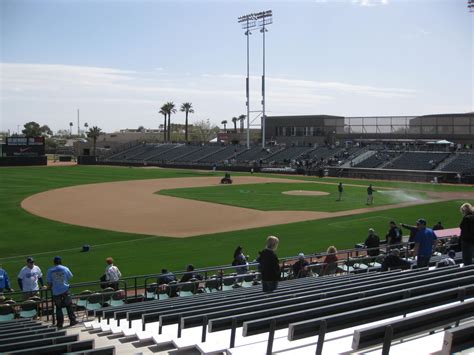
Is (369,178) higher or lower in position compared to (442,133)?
lower

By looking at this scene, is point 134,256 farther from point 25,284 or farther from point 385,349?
point 385,349

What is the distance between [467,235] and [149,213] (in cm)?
2713

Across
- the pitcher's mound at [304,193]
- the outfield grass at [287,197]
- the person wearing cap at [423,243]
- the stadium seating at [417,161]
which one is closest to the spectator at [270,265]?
the person wearing cap at [423,243]

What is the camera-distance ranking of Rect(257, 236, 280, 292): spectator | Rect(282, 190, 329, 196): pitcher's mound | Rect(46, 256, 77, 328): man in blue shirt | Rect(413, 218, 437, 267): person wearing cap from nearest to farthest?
Rect(257, 236, 280, 292): spectator
Rect(46, 256, 77, 328): man in blue shirt
Rect(413, 218, 437, 267): person wearing cap
Rect(282, 190, 329, 196): pitcher's mound

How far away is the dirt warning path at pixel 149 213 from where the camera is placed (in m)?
30.4

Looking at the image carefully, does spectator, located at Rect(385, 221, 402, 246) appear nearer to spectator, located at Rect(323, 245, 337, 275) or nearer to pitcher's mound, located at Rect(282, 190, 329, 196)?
spectator, located at Rect(323, 245, 337, 275)

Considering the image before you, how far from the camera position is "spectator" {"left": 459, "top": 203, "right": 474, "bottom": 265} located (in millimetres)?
10898

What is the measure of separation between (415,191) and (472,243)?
134 feet

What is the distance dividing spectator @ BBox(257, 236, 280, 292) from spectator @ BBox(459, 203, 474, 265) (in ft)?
14.4

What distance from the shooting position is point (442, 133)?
7831cm

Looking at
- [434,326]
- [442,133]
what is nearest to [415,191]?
[442,133]

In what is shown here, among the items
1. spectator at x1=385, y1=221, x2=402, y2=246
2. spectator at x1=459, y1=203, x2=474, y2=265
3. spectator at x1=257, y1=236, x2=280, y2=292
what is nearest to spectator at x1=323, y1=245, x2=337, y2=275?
spectator at x1=385, y1=221, x2=402, y2=246

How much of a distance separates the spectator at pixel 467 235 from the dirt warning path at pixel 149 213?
18.4 meters

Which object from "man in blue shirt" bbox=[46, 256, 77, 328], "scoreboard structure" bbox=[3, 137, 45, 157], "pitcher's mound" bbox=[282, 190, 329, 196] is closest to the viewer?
"man in blue shirt" bbox=[46, 256, 77, 328]
